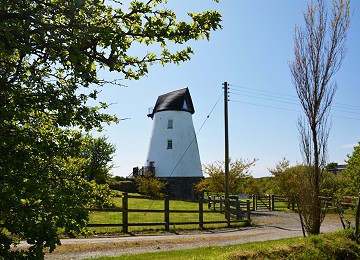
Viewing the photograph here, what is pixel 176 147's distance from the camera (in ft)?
133

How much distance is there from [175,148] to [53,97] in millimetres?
36860

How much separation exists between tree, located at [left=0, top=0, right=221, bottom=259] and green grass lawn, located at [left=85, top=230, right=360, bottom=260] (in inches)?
195

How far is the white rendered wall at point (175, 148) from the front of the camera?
40.0 metres

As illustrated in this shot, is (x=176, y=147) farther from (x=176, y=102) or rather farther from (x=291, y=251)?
(x=291, y=251)

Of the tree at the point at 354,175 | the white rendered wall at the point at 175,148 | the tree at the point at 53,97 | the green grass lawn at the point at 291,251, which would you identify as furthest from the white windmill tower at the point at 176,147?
the tree at the point at 53,97

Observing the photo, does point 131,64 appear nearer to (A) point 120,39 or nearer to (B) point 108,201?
(A) point 120,39

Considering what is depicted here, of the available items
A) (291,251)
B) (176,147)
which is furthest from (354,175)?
(176,147)

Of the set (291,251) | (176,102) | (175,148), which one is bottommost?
(291,251)

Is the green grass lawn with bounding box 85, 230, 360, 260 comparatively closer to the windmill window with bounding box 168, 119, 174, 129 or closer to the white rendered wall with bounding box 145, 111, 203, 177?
the white rendered wall with bounding box 145, 111, 203, 177

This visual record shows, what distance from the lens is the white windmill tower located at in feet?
130

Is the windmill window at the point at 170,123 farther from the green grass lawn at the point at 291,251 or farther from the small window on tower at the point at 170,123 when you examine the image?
the green grass lawn at the point at 291,251

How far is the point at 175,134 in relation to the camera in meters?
40.8

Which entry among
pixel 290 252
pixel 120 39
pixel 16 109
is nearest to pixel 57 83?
pixel 16 109

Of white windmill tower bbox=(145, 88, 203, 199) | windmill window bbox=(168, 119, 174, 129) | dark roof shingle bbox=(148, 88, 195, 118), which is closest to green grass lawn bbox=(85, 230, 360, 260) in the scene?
white windmill tower bbox=(145, 88, 203, 199)
